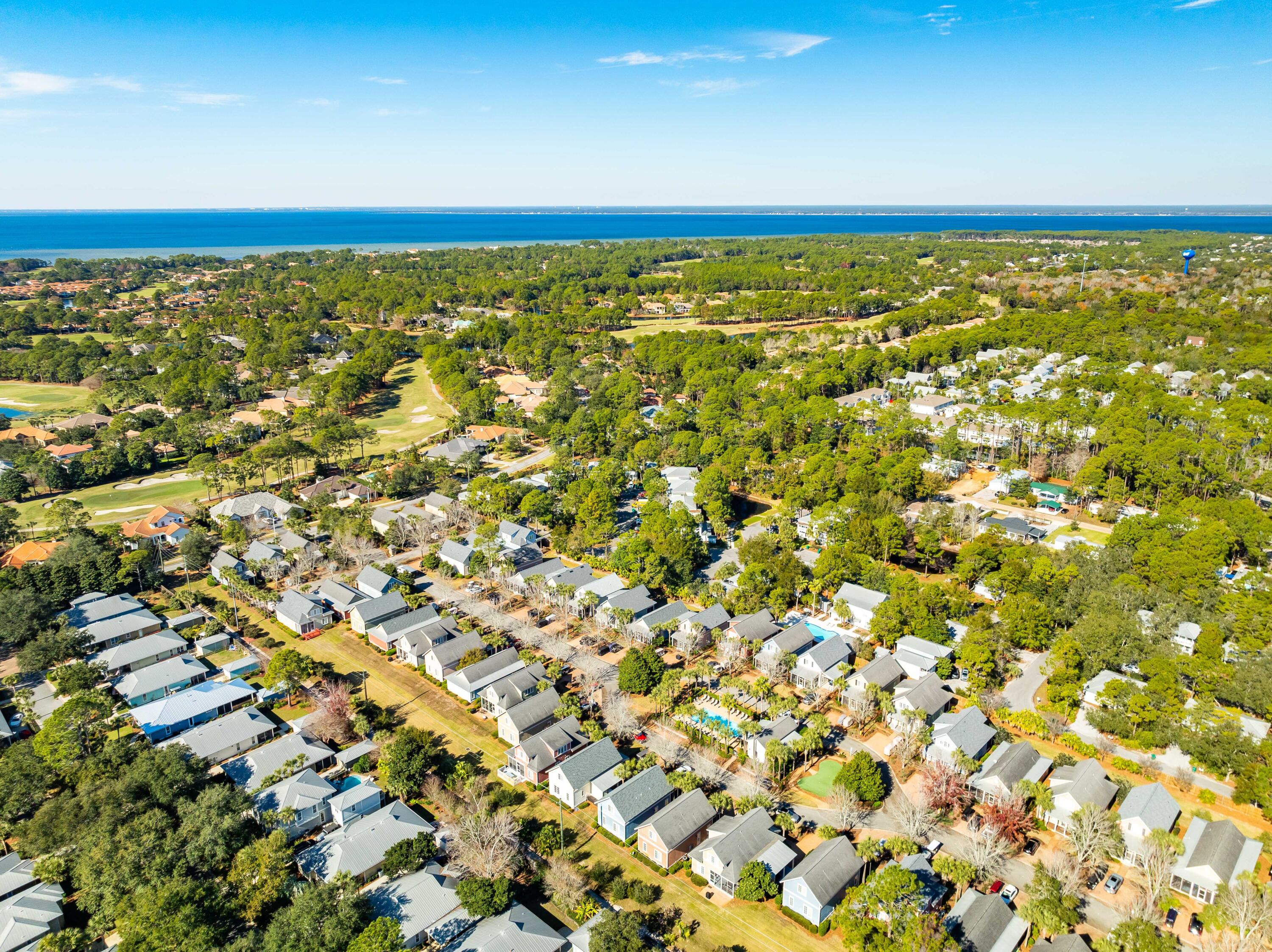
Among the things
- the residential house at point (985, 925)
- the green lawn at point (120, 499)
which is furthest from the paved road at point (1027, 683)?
the green lawn at point (120, 499)

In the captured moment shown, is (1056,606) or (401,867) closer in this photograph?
(401,867)

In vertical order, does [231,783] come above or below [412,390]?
below

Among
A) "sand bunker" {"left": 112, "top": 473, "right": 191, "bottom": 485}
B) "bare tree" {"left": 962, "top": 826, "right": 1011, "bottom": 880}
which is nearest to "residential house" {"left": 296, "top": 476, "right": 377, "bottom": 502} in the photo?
"sand bunker" {"left": 112, "top": 473, "right": 191, "bottom": 485}

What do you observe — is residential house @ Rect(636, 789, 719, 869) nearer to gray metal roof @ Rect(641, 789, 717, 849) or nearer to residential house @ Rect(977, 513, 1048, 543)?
gray metal roof @ Rect(641, 789, 717, 849)

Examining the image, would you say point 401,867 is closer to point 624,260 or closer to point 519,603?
point 519,603

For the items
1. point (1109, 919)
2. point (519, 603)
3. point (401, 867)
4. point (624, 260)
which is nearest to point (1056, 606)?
point (1109, 919)

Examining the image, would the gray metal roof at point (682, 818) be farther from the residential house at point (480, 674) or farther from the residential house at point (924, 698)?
the residential house at point (480, 674)

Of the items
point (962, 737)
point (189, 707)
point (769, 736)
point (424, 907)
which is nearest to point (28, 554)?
point (189, 707)

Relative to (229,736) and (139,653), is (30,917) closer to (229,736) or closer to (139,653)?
(229,736)
